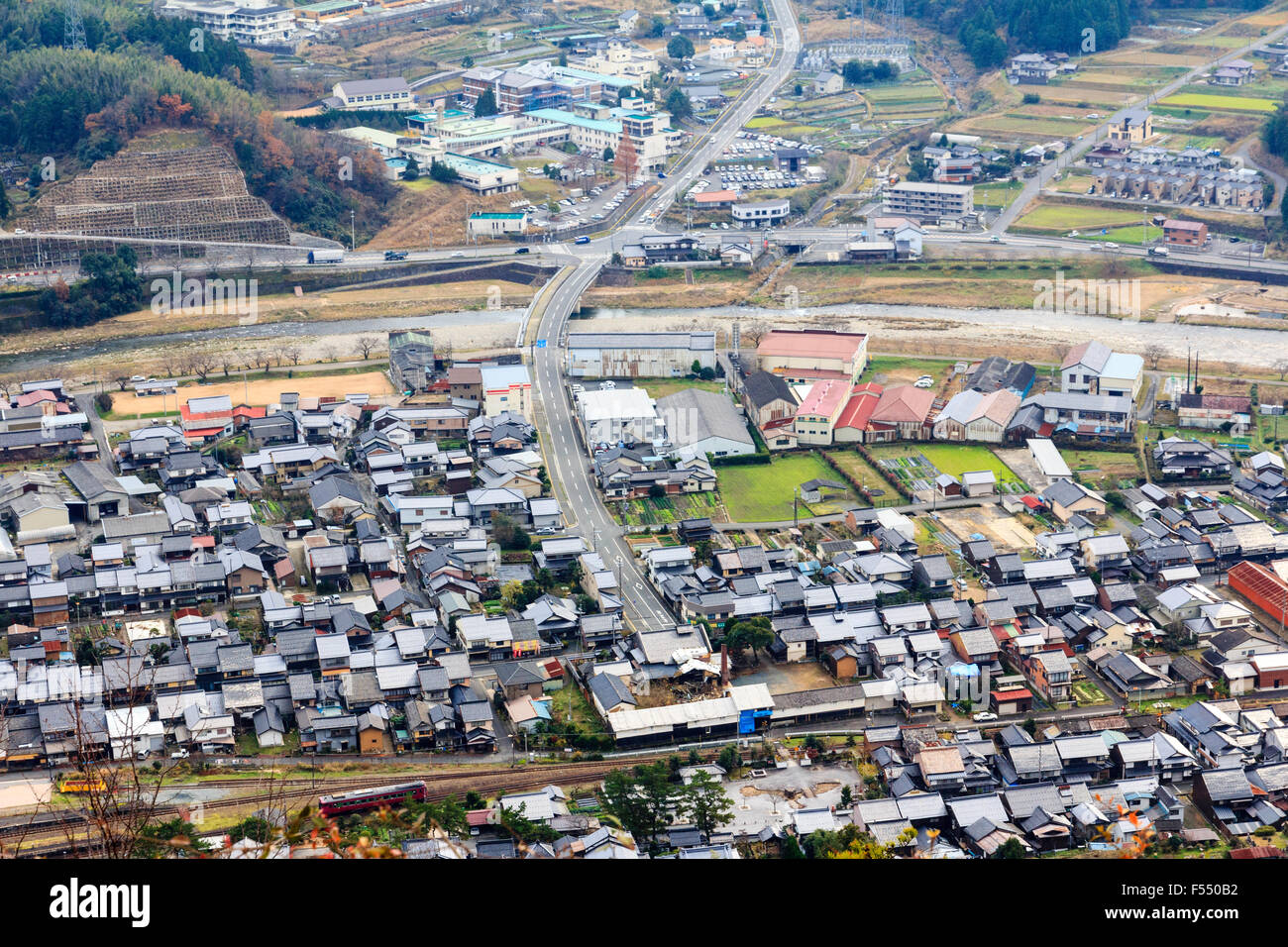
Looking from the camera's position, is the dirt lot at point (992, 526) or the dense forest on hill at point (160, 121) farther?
the dense forest on hill at point (160, 121)

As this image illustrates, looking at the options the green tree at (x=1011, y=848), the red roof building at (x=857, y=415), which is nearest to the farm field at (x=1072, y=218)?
the red roof building at (x=857, y=415)

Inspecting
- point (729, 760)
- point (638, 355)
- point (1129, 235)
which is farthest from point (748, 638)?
point (1129, 235)

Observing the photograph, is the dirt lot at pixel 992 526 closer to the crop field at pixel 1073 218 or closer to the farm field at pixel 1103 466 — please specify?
the farm field at pixel 1103 466

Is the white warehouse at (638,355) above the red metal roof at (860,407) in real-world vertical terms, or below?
above

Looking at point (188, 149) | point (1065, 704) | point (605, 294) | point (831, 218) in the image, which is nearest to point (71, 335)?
point (188, 149)
